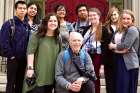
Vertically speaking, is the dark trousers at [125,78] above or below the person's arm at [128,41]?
below

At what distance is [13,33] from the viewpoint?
7.70 meters

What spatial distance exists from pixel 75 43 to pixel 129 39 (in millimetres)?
1240

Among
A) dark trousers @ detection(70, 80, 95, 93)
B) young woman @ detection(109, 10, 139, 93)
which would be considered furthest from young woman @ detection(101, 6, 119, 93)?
dark trousers @ detection(70, 80, 95, 93)

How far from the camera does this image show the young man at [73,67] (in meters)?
6.92

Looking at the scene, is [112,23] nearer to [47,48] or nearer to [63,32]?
[63,32]

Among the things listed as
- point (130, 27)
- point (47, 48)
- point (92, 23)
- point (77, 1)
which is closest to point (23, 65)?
point (47, 48)

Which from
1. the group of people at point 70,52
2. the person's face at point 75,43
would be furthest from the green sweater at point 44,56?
the person's face at point 75,43

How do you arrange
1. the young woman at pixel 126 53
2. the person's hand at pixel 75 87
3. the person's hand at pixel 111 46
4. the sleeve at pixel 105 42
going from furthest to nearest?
the sleeve at pixel 105 42, the person's hand at pixel 111 46, the young woman at pixel 126 53, the person's hand at pixel 75 87

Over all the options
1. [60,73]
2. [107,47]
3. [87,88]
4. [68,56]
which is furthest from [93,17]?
[87,88]

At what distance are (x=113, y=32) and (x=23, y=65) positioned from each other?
177 cm

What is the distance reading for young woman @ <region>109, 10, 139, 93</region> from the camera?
7758 millimetres

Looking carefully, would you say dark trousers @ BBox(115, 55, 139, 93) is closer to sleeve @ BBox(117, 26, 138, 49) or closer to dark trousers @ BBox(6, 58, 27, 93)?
sleeve @ BBox(117, 26, 138, 49)

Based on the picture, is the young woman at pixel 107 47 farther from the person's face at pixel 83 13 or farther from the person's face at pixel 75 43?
the person's face at pixel 75 43

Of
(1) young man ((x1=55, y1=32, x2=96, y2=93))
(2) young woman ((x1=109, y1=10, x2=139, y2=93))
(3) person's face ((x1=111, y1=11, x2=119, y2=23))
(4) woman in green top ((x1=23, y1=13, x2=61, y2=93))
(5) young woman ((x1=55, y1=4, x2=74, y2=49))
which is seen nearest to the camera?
(1) young man ((x1=55, y1=32, x2=96, y2=93))
